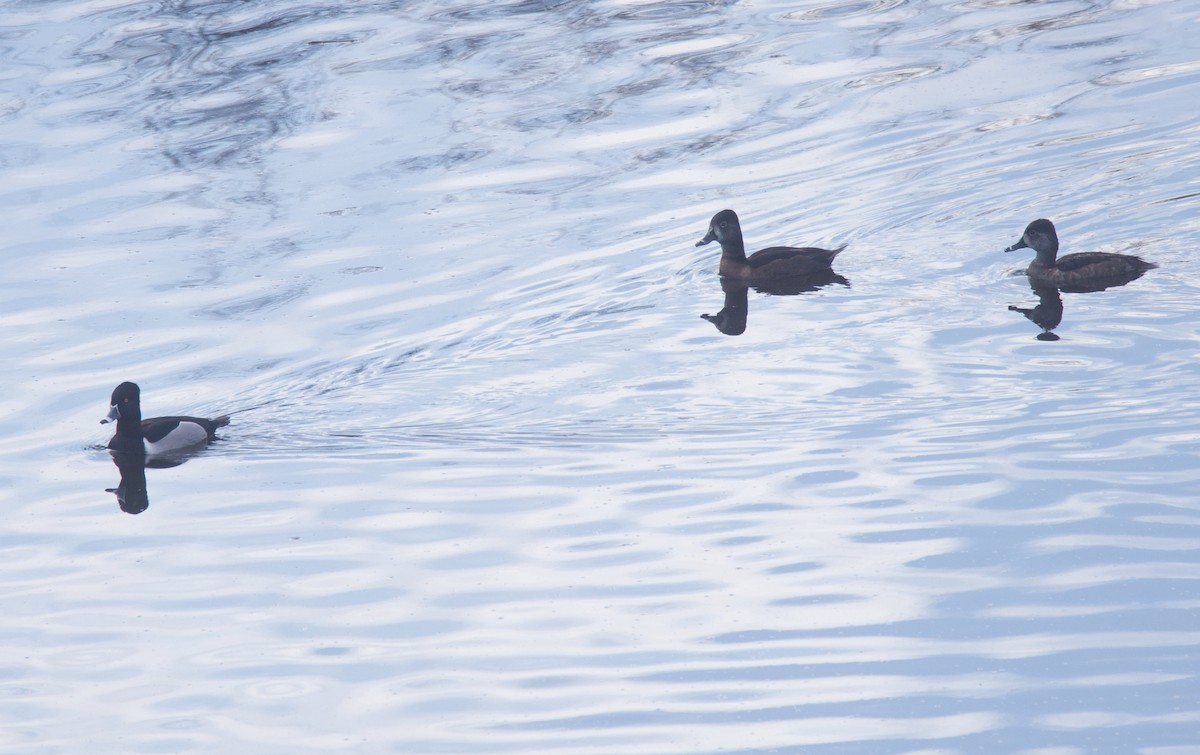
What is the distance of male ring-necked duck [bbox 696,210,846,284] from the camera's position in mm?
16312

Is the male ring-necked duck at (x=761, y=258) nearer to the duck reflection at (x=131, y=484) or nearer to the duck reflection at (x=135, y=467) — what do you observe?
the duck reflection at (x=135, y=467)

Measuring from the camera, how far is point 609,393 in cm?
1375

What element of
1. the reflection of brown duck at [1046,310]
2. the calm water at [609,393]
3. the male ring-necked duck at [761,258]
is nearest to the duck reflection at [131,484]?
the calm water at [609,393]

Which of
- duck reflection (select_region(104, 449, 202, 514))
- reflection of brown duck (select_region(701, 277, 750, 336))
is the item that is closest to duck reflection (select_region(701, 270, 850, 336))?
reflection of brown duck (select_region(701, 277, 750, 336))

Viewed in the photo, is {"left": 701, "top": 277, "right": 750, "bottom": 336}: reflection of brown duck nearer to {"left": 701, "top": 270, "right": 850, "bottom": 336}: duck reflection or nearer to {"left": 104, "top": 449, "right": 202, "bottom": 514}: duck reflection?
{"left": 701, "top": 270, "right": 850, "bottom": 336}: duck reflection

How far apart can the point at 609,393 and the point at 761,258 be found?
11.0ft

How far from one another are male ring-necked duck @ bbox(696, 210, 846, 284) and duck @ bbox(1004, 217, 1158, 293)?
1960 millimetres

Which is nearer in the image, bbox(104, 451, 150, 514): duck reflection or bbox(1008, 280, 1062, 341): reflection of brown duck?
bbox(104, 451, 150, 514): duck reflection

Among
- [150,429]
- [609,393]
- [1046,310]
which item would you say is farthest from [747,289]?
[150,429]

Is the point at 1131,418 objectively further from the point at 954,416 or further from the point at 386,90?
the point at 386,90

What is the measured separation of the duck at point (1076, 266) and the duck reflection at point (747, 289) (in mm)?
1802

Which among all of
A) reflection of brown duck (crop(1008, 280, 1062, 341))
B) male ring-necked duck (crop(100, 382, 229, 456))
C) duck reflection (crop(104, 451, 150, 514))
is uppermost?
male ring-necked duck (crop(100, 382, 229, 456))

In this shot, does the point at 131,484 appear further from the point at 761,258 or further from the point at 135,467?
the point at 761,258

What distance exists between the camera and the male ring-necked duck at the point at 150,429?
13.5m
